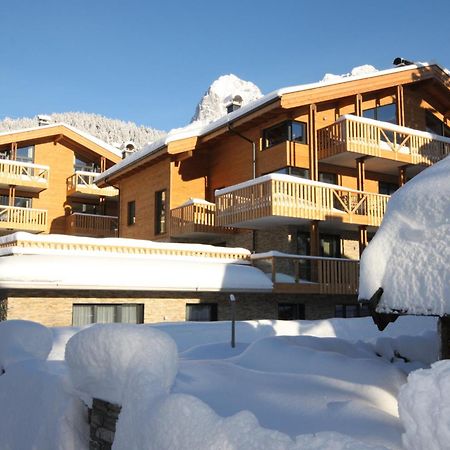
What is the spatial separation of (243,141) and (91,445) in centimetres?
1712

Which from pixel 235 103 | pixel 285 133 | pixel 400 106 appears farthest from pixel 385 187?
pixel 235 103

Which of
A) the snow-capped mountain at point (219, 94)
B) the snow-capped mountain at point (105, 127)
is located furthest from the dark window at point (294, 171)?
the snow-capped mountain at point (219, 94)

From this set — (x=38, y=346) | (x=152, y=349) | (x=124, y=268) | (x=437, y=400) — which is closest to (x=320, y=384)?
(x=152, y=349)

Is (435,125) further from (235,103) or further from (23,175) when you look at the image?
(23,175)

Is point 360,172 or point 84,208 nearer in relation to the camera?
point 360,172

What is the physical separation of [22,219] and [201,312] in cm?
1663

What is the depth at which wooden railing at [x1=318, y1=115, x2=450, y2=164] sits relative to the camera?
62.6ft

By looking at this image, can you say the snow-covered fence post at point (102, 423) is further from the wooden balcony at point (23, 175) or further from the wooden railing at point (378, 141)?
the wooden balcony at point (23, 175)

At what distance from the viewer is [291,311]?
18672mm

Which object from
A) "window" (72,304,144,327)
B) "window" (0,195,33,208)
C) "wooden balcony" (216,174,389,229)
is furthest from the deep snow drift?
"window" (0,195,33,208)

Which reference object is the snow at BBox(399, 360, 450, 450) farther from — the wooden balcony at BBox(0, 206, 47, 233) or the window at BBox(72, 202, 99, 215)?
the window at BBox(72, 202, 99, 215)

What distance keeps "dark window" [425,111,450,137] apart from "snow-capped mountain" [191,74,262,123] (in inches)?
5152

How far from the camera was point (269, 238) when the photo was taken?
20.2 m

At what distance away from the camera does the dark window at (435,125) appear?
2464 centimetres
